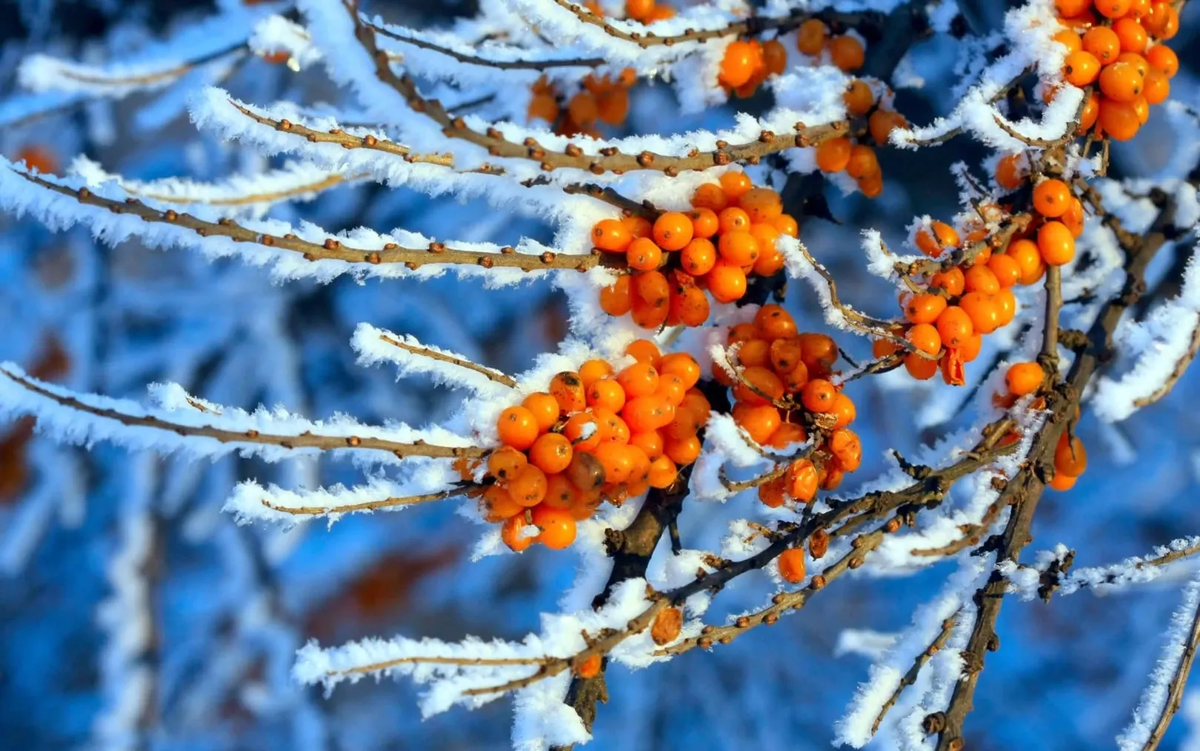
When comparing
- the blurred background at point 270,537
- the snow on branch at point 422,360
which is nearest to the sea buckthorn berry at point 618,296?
the snow on branch at point 422,360

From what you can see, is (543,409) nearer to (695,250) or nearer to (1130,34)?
(695,250)

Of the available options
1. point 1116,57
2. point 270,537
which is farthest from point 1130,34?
point 270,537

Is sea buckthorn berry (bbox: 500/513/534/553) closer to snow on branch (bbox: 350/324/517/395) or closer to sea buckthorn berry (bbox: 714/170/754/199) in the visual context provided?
snow on branch (bbox: 350/324/517/395)

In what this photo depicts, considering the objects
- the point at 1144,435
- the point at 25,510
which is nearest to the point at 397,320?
the point at 25,510

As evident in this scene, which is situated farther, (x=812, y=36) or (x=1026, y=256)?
(x=812, y=36)

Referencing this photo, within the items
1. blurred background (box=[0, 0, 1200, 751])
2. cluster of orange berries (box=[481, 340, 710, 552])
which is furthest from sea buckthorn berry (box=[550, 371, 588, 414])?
blurred background (box=[0, 0, 1200, 751])

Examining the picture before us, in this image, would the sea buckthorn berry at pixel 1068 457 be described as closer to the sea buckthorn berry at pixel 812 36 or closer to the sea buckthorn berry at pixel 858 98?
the sea buckthorn berry at pixel 858 98

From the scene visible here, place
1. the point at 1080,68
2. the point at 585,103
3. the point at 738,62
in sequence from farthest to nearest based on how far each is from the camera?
1. the point at 585,103
2. the point at 738,62
3. the point at 1080,68
